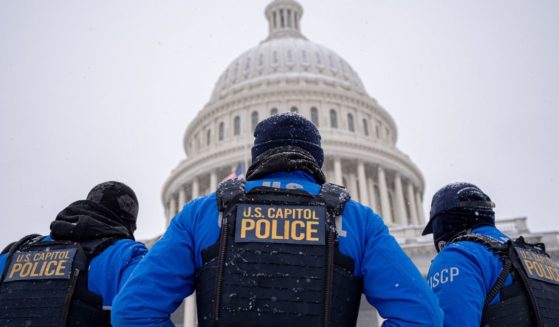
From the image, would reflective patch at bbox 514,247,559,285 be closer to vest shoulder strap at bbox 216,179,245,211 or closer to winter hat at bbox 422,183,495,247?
winter hat at bbox 422,183,495,247

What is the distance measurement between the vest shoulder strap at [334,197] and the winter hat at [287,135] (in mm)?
414

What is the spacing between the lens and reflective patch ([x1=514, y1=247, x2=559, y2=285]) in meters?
3.73

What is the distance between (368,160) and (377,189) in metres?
3.16

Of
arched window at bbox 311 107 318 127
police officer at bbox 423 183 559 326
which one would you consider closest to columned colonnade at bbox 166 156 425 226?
arched window at bbox 311 107 318 127

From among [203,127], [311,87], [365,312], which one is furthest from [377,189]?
[365,312]

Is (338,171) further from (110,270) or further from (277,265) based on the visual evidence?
(277,265)

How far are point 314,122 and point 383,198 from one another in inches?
380

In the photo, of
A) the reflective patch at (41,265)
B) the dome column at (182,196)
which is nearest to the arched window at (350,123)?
the dome column at (182,196)

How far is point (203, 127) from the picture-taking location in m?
50.9

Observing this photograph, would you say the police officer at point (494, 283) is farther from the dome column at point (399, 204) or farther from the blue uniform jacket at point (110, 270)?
the dome column at point (399, 204)

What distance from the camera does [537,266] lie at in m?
3.81

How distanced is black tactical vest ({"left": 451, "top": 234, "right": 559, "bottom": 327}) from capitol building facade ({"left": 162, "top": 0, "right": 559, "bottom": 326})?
35031mm

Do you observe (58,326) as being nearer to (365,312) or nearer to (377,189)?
(365,312)

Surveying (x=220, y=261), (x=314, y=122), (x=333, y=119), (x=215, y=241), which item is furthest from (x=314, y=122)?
(x=220, y=261)
